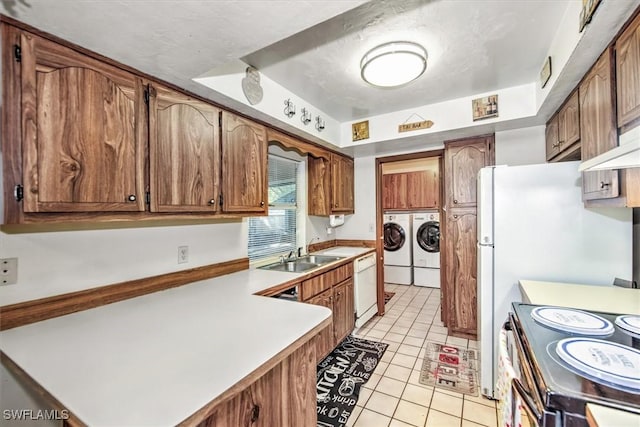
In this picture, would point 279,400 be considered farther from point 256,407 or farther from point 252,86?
point 252,86

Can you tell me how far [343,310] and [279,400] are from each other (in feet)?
5.76

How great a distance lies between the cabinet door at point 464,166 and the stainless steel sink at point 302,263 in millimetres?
1464

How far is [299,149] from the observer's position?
2750mm

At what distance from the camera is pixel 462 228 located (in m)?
2.98

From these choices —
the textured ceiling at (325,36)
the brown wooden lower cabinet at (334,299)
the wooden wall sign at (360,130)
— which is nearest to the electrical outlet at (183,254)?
the brown wooden lower cabinet at (334,299)

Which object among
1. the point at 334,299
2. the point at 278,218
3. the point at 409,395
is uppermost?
the point at 278,218

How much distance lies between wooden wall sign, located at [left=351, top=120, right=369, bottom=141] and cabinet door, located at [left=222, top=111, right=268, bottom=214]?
1226 millimetres

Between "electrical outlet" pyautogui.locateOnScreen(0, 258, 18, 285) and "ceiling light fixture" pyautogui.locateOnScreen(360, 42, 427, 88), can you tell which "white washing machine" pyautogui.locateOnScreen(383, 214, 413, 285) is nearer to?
"ceiling light fixture" pyautogui.locateOnScreen(360, 42, 427, 88)

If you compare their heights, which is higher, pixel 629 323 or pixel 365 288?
pixel 629 323

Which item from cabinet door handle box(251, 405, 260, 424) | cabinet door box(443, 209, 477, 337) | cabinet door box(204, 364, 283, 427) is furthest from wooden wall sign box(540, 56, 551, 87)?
cabinet door handle box(251, 405, 260, 424)

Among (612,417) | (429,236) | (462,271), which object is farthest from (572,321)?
(429,236)

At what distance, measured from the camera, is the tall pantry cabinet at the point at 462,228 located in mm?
2924

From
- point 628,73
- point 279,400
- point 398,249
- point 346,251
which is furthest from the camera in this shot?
point 398,249

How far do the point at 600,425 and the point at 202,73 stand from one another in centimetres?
199
